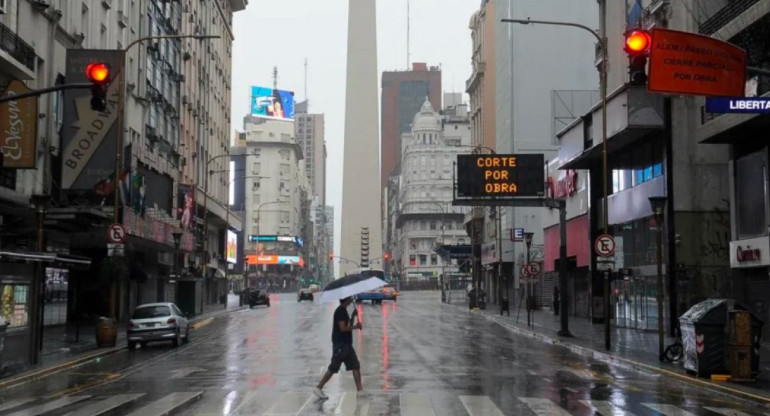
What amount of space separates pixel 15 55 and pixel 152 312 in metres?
9.51

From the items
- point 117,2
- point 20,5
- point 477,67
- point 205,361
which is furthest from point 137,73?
point 477,67

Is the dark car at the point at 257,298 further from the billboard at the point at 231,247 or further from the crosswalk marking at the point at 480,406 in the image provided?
the crosswalk marking at the point at 480,406

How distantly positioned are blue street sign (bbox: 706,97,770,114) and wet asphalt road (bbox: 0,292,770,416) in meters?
4.94

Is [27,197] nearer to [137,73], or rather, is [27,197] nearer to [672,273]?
[137,73]

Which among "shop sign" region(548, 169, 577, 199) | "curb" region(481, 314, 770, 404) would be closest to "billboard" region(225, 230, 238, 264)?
"shop sign" region(548, 169, 577, 199)

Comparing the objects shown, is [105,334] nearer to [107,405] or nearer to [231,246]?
[107,405]

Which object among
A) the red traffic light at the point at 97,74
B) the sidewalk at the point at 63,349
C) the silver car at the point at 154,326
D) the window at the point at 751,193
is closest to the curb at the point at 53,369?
the sidewalk at the point at 63,349

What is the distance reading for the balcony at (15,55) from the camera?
83.3 ft

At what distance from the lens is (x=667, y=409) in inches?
538

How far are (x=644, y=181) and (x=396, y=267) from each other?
145 meters

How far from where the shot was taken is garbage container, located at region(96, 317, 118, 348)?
90.5ft

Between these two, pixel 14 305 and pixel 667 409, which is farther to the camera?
pixel 14 305

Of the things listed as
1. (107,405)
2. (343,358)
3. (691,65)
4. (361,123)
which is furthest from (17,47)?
(361,123)

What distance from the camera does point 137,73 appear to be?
45.7m
